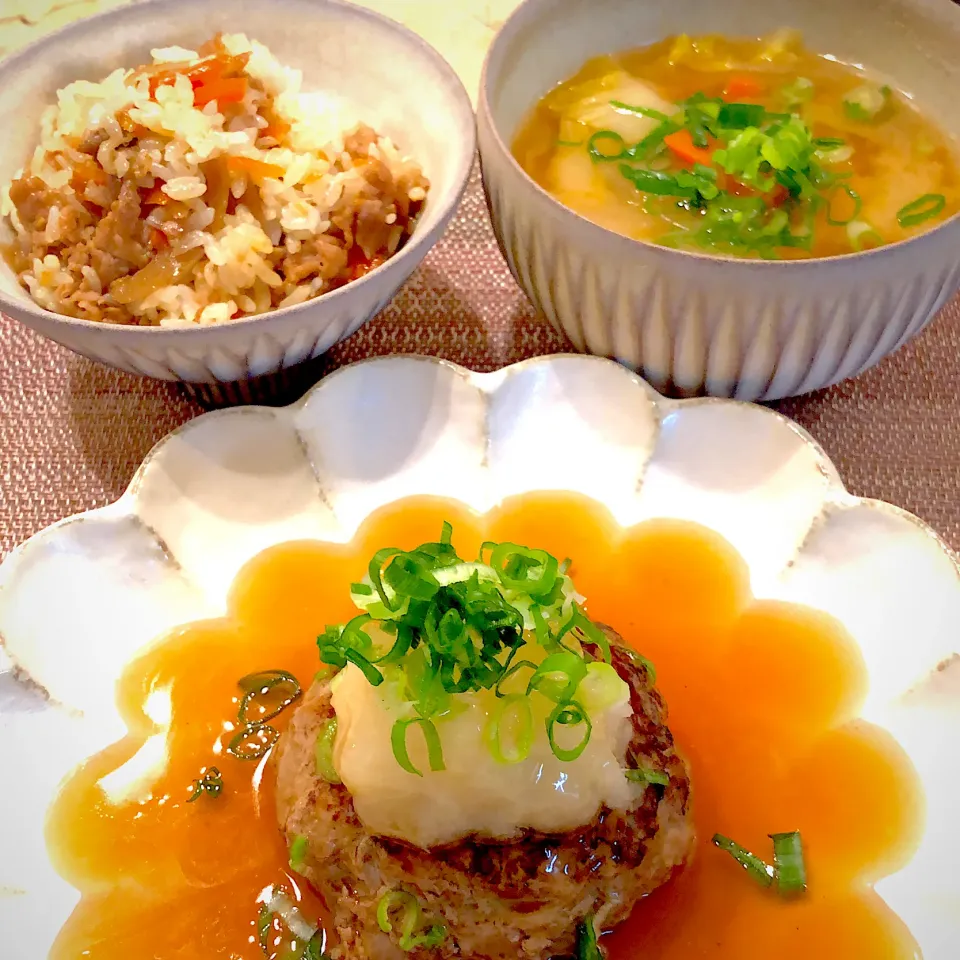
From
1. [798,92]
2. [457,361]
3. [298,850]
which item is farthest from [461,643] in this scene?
[798,92]

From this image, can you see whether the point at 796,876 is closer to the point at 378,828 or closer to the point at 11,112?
the point at 378,828

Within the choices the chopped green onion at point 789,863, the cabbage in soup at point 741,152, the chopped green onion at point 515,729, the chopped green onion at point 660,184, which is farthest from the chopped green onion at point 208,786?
the chopped green onion at point 660,184

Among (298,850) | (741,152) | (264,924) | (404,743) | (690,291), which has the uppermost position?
(741,152)

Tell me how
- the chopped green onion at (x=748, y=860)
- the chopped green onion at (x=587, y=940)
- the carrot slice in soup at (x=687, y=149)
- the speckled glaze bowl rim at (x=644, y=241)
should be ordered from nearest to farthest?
the chopped green onion at (x=587, y=940) < the chopped green onion at (x=748, y=860) < the speckled glaze bowl rim at (x=644, y=241) < the carrot slice in soup at (x=687, y=149)

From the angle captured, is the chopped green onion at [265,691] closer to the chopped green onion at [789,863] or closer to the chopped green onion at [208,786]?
the chopped green onion at [208,786]

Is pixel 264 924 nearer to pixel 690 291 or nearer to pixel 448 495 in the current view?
pixel 448 495

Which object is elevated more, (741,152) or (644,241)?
(741,152)

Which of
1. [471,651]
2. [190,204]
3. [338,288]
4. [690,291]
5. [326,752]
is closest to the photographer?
[471,651]
